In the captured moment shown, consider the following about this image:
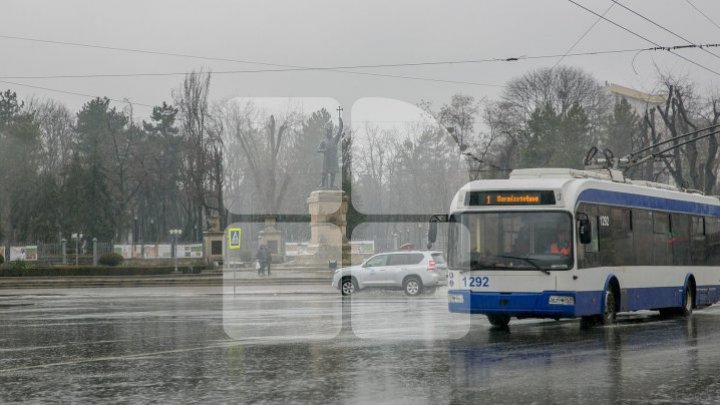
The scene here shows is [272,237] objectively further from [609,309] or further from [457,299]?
[457,299]

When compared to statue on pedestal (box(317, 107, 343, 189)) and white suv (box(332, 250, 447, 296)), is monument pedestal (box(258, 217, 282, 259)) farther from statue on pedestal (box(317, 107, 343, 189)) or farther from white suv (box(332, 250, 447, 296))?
white suv (box(332, 250, 447, 296))

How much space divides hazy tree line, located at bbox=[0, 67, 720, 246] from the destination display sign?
2548 centimetres

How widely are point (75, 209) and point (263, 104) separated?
49.6 m

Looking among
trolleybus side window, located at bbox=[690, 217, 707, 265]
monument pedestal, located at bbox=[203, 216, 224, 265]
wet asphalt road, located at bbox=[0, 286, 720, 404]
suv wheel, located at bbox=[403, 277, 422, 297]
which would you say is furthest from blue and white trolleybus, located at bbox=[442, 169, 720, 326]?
monument pedestal, located at bbox=[203, 216, 224, 265]

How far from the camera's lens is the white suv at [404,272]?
35125 mm

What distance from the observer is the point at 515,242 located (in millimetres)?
18094

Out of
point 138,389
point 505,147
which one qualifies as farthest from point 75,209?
point 138,389

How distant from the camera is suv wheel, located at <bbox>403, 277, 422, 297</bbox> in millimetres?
35156

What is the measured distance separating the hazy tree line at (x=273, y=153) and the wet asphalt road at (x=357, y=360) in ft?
82.4

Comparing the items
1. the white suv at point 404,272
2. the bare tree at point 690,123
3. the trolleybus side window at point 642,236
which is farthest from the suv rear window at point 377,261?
the bare tree at point 690,123

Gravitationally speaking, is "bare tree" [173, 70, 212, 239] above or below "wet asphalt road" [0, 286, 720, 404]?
above

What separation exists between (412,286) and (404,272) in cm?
53

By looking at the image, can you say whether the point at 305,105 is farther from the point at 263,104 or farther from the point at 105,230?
the point at 105,230

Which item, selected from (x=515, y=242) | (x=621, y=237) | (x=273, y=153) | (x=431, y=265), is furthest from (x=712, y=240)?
(x=273, y=153)
